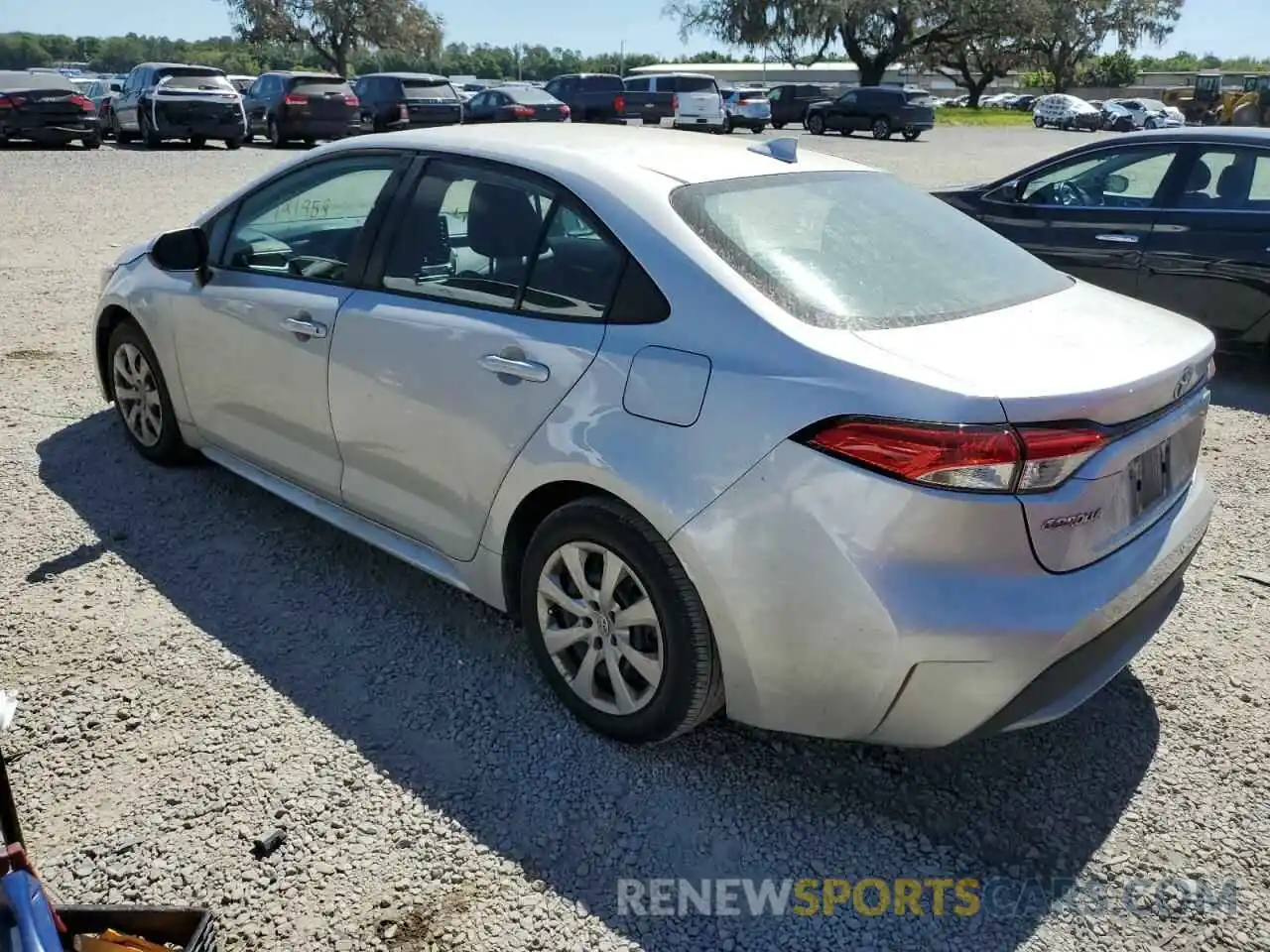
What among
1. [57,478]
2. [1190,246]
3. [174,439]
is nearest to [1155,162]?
[1190,246]

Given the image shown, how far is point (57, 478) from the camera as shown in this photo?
4.77 metres

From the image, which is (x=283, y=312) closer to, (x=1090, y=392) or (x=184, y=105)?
(x=1090, y=392)

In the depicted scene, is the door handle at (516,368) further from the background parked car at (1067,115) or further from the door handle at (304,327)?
the background parked car at (1067,115)

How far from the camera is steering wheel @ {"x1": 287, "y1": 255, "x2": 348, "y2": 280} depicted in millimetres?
3646

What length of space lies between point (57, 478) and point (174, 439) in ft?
2.02

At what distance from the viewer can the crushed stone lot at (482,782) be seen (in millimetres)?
2414

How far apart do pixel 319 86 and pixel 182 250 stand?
20.8 m

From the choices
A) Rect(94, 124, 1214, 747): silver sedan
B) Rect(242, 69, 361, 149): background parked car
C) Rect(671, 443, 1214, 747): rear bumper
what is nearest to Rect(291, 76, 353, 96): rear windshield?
Rect(242, 69, 361, 149): background parked car

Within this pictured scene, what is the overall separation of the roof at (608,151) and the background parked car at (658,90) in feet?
105

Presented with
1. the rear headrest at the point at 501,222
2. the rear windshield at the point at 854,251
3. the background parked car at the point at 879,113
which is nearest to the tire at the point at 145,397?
the rear headrest at the point at 501,222

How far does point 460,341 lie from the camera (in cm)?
311

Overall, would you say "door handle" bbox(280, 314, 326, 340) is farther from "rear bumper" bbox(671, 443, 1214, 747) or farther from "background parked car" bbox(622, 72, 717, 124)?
"background parked car" bbox(622, 72, 717, 124)

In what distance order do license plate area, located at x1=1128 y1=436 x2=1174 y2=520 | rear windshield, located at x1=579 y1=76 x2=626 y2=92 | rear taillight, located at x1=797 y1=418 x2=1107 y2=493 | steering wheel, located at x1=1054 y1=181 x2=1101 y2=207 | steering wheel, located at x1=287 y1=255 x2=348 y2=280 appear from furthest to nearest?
rear windshield, located at x1=579 y1=76 x2=626 y2=92 < steering wheel, located at x1=1054 y1=181 x2=1101 y2=207 < steering wheel, located at x1=287 y1=255 x2=348 y2=280 < license plate area, located at x1=1128 y1=436 x2=1174 y2=520 < rear taillight, located at x1=797 y1=418 x2=1107 y2=493

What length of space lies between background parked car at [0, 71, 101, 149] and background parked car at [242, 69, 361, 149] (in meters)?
3.22
